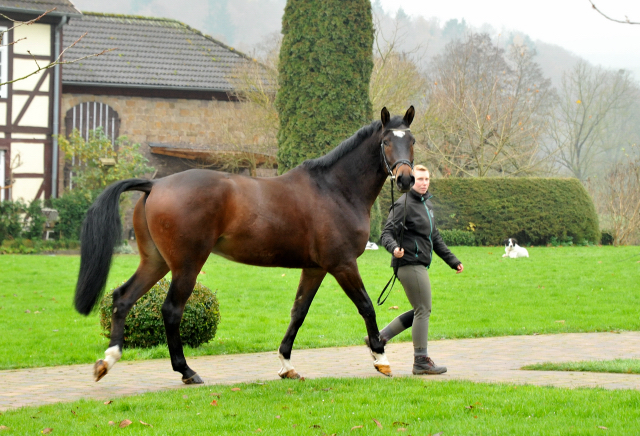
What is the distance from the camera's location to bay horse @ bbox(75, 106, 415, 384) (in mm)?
5250

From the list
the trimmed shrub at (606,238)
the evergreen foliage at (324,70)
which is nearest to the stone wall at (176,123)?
the evergreen foliage at (324,70)

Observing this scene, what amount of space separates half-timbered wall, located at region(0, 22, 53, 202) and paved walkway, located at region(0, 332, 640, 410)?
16.2 metres

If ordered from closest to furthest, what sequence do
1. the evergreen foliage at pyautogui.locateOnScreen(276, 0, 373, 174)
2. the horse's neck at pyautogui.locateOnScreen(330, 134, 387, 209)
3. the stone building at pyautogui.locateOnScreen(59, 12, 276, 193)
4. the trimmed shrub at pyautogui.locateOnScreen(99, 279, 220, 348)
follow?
the horse's neck at pyautogui.locateOnScreen(330, 134, 387, 209), the trimmed shrub at pyautogui.locateOnScreen(99, 279, 220, 348), the evergreen foliage at pyautogui.locateOnScreen(276, 0, 373, 174), the stone building at pyautogui.locateOnScreen(59, 12, 276, 193)

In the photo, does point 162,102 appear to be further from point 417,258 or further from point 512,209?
point 417,258

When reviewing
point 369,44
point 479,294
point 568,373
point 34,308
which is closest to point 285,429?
point 568,373

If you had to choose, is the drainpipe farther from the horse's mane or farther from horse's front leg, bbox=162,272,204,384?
the horse's mane

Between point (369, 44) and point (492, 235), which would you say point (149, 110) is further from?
point (492, 235)

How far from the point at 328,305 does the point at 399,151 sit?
5.80 m

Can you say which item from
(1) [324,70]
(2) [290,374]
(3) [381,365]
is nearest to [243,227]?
(2) [290,374]

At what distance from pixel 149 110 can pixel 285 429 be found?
22469 mm

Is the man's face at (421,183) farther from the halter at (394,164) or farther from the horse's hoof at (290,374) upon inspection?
the horse's hoof at (290,374)

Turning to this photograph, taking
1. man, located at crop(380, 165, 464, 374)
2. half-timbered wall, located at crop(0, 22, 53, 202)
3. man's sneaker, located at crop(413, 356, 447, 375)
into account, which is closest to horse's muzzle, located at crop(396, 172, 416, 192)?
man, located at crop(380, 165, 464, 374)

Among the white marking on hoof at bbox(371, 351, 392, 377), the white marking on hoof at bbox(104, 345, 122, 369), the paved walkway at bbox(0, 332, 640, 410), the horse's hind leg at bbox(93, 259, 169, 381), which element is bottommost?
the paved walkway at bbox(0, 332, 640, 410)

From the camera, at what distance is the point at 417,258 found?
227 inches
